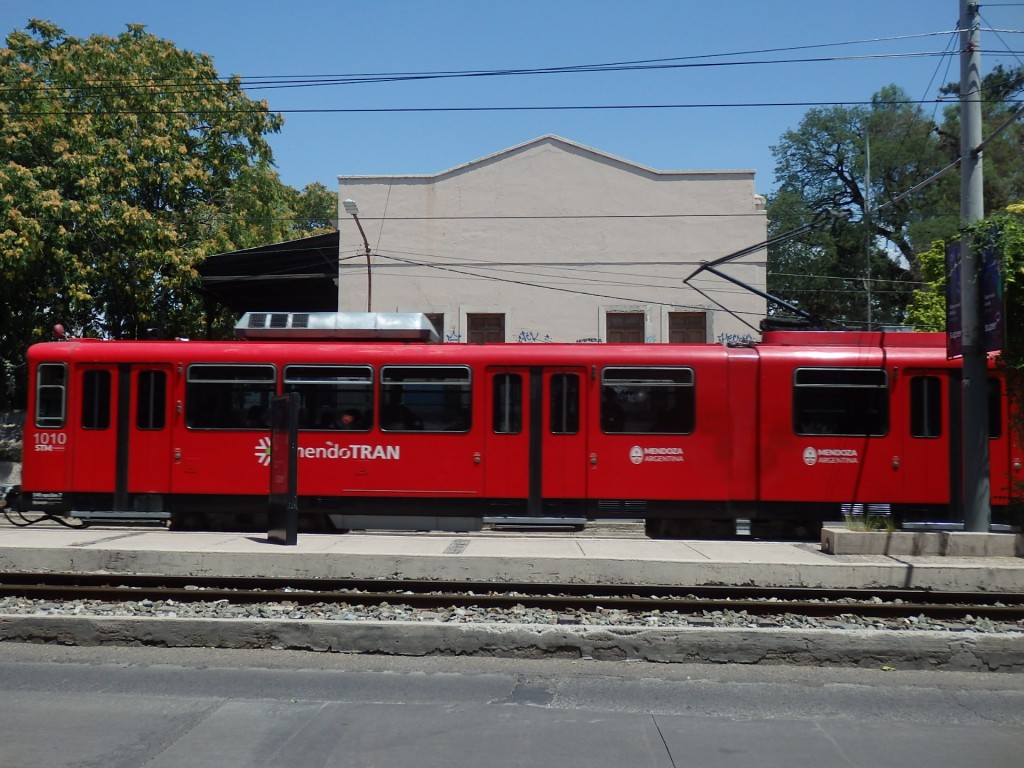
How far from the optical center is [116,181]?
985 inches

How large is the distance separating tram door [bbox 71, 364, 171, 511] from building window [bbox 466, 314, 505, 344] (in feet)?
44.7

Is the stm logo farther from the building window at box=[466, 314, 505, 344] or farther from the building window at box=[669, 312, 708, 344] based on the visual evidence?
the building window at box=[669, 312, 708, 344]

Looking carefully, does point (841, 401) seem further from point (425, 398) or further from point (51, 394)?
point (51, 394)

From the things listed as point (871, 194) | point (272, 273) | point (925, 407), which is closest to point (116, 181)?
point (272, 273)

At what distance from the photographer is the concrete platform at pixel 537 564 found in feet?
33.9

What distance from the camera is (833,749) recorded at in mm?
5656

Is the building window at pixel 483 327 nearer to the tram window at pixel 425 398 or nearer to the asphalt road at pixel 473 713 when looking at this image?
the tram window at pixel 425 398

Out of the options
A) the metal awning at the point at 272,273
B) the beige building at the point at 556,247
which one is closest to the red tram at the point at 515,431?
the metal awning at the point at 272,273

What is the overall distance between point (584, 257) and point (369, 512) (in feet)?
47.7

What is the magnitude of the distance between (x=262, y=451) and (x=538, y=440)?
4.15 m

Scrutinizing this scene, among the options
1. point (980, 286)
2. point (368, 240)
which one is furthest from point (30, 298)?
point (980, 286)

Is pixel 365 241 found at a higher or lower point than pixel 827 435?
higher

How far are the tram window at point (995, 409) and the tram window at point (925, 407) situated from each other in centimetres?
77

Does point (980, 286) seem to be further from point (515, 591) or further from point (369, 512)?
point (369, 512)
